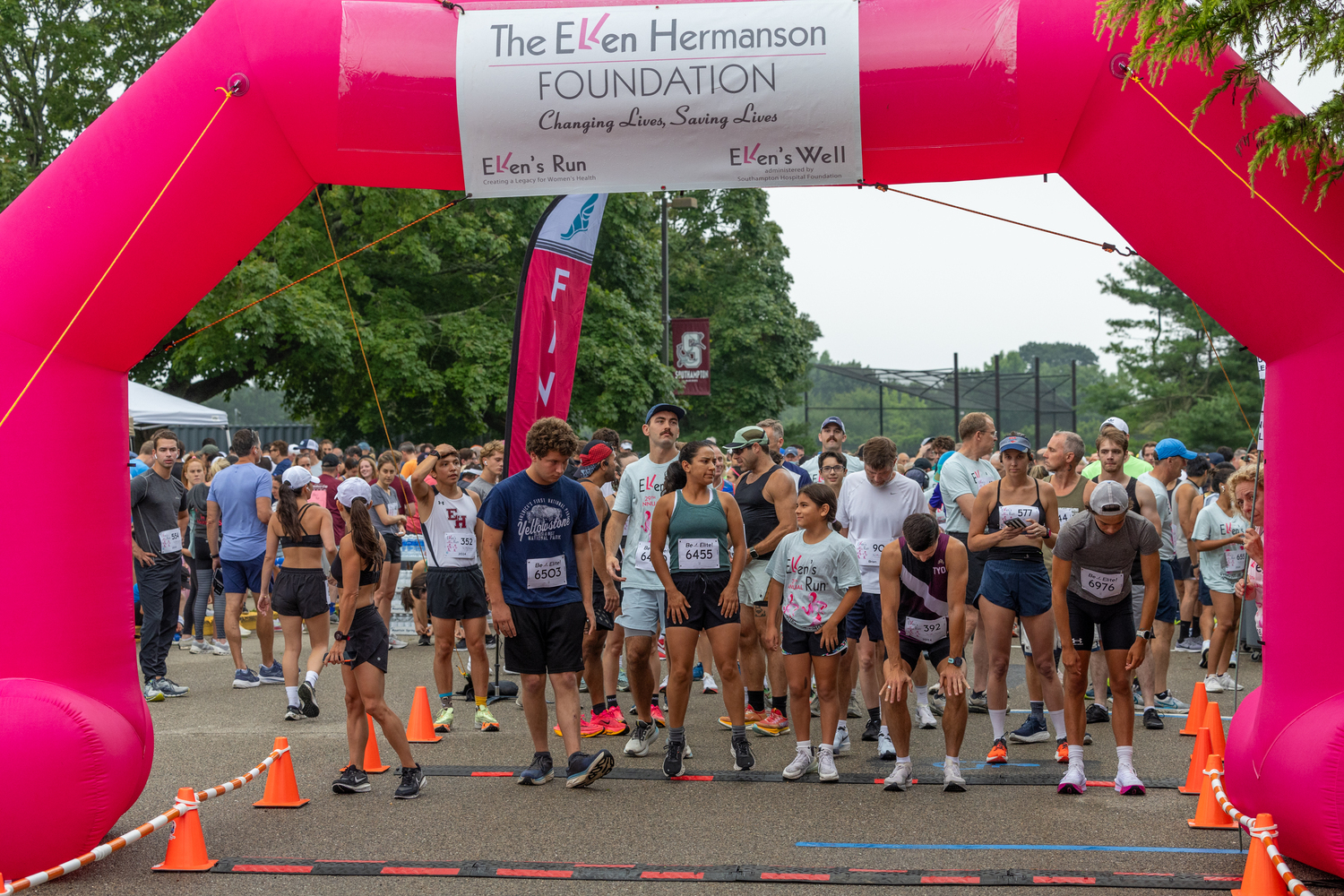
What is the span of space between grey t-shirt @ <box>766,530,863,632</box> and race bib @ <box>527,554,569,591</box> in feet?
4.17

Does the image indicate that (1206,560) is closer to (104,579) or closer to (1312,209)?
(1312,209)

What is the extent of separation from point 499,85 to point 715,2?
107 centimetres

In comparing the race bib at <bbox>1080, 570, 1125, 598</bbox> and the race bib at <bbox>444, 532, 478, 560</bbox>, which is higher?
the race bib at <bbox>444, 532, 478, 560</bbox>

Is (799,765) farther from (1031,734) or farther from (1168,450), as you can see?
(1168,450)

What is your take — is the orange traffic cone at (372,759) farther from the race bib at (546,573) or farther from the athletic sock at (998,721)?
the athletic sock at (998,721)

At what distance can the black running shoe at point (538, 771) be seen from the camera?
654 cm

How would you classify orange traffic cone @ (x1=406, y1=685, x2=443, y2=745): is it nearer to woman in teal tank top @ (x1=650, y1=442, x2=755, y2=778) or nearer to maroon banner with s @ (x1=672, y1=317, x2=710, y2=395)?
woman in teal tank top @ (x1=650, y1=442, x2=755, y2=778)

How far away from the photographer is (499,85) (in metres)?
5.42

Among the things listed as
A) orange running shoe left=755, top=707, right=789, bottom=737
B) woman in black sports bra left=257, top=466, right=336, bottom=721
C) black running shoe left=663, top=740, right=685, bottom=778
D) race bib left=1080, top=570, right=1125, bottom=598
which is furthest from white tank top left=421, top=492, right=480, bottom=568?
race bib left=1080, top=570, right=1125, bottom=598

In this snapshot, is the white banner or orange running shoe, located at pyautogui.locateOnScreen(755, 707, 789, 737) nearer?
the white banner

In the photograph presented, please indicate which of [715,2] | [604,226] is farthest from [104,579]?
[604,226]

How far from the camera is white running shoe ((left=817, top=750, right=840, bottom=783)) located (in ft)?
21.6

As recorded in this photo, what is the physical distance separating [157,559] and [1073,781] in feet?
22.1

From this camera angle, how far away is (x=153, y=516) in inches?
360
